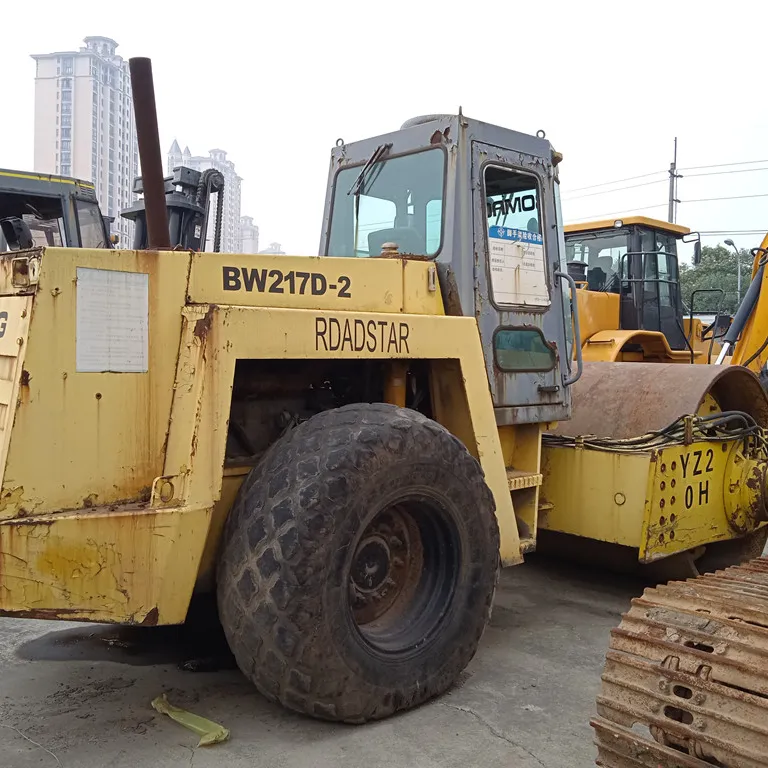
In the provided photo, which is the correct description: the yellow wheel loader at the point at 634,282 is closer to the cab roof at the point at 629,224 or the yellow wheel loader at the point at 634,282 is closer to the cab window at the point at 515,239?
the cab roof at the point at 629,224

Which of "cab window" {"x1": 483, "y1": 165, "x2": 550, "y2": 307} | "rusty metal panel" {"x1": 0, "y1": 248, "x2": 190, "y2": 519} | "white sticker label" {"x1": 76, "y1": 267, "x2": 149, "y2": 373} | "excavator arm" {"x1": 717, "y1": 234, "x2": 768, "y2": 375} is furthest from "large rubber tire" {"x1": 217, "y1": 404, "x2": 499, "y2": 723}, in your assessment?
"excavator arm" {"x1": 717, "y1": 234, "x2": 768, "y2": 375}

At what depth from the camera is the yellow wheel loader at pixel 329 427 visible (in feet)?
9.54

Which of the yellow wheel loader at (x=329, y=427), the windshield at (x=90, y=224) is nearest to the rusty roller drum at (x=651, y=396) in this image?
the yellow wheel loader at (x=329, y=427)

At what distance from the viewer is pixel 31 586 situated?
279cm

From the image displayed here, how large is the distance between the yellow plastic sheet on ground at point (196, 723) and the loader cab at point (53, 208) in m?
7.10

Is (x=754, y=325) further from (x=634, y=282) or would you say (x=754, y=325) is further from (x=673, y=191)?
(x=673, y=191)

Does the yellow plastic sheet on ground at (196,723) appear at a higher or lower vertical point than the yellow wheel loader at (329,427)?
lower

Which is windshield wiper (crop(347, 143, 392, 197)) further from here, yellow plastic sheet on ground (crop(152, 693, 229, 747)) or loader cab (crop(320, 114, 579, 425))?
yellow plastic sheet on ground (crop(152, 693, 229, 747))

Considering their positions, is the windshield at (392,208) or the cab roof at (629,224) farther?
the cab roof at (629,224)

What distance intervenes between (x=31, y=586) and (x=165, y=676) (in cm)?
119

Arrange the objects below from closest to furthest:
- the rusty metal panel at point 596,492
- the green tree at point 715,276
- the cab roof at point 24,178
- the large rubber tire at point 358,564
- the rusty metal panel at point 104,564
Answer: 1. the rusty metal panel at point 104,564
2. the large rubber tire at point 358,564
3. the rusty metal panel at point 596,492
4. the cab roof at point 24,178
5. the green tree at point 715,276

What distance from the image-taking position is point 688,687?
248 centimetres

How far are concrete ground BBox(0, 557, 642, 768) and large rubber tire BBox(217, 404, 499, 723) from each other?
163 mm

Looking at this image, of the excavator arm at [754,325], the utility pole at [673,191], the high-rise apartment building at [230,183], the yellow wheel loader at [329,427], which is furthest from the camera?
the utility pole at [673,191]
